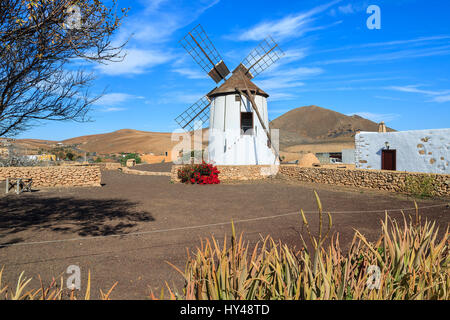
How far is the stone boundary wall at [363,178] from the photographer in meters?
11.1

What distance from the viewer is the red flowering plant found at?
58.9 feet

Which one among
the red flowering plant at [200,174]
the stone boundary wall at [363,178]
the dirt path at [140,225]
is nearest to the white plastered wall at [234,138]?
the red flowering plant at [200,174]

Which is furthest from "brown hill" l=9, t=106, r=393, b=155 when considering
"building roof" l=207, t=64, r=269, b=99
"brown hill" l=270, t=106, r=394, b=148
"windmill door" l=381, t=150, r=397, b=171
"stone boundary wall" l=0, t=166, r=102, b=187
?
"stone boundary wall" l=0, t=166, r=102, b=187

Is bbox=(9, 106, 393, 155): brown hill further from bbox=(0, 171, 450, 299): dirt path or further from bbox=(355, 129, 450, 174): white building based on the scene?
bbox=(0, 171, 450, 299): dirt path

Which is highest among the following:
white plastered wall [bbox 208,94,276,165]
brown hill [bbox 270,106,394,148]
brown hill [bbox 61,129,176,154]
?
brown hill [bbox 270,106,394,148]

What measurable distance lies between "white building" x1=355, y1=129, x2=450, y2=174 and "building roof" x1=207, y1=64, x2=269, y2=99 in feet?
23.5

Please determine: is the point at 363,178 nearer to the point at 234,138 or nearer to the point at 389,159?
the point at 389,159

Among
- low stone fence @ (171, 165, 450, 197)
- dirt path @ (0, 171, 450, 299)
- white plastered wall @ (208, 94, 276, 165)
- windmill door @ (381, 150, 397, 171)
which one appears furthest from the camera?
white plastered wall @ (208, 94, 276, 165)

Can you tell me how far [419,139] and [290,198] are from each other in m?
7.95

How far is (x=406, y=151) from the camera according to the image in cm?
1540

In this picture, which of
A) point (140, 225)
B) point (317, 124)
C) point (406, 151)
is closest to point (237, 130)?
point (406, 151)

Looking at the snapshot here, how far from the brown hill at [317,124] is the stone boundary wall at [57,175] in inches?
3502

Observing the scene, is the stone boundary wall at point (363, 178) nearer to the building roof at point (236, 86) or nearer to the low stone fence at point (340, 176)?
the low stone fence at point (340, 176)
